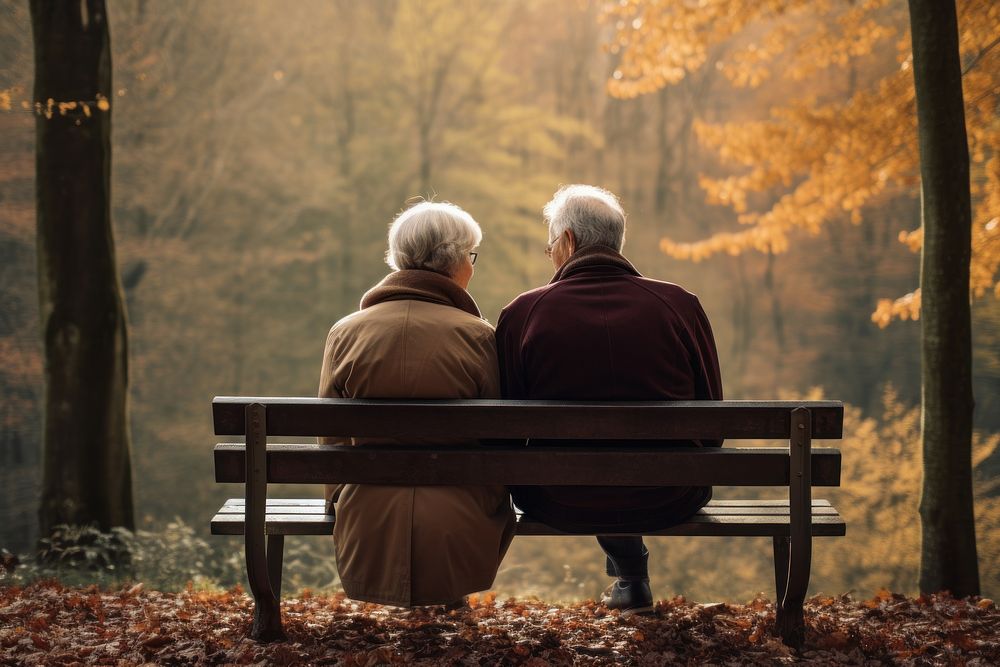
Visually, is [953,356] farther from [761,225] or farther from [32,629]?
[32,629]

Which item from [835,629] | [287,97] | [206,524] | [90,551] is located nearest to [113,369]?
[90,551]

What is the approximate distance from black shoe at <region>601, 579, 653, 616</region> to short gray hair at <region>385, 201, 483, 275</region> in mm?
1532

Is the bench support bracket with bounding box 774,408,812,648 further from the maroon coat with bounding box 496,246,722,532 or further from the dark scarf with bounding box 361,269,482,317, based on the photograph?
the dark scarf with bounding box 361,269,482,317

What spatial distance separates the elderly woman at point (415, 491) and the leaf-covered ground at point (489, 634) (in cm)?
27

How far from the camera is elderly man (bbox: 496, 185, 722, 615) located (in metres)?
3.52

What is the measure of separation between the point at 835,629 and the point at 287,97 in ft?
56.4

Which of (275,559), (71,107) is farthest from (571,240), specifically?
(71,107)

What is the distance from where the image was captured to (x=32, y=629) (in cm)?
383

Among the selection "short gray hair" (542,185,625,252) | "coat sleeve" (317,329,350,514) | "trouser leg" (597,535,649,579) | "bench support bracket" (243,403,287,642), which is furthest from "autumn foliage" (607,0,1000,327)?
"bench support bracket" (243,403,287,642)

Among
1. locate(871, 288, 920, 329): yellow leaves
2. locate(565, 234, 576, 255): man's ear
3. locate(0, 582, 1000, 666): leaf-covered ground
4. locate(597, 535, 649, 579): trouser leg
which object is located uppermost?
locate(565, 234, 576, 255): man's ear

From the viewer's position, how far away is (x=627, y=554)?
4.02 meters

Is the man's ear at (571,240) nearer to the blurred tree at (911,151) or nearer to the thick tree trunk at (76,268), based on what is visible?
the blurred tree at (911,151)

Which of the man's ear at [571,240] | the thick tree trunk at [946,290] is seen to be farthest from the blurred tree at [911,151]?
the man's ear at [571,240]

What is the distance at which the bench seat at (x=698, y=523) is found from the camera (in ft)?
11.7
